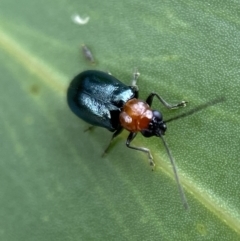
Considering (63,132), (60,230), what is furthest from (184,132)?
(60,230)

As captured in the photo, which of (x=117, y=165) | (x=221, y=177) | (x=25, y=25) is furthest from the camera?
(x=25, y=25)

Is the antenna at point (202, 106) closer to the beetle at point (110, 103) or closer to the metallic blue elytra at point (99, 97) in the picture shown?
the beetle at point (110, 103)

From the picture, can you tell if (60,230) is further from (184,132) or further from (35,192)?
(184,132)

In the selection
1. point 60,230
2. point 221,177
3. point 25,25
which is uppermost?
point 25,25

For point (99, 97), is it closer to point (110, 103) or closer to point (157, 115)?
point (110, 103)

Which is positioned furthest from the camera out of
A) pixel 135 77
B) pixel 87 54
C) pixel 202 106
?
pixel 87 54

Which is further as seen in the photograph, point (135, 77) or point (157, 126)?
point (135, 77)

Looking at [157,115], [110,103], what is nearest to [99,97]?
[110,103]
